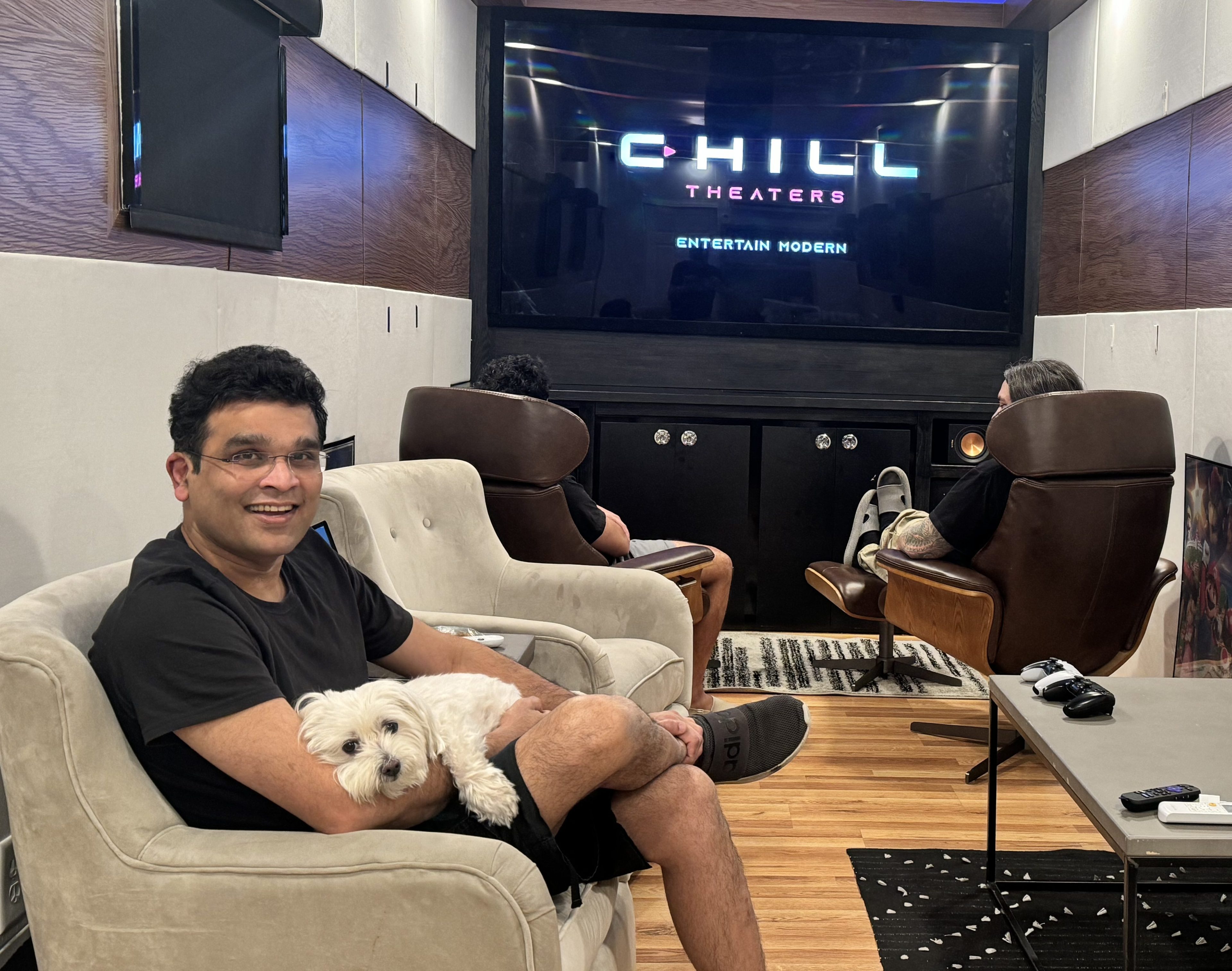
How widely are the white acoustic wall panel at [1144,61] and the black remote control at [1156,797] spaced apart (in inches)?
108

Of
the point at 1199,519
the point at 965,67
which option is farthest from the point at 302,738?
the point at 965,67

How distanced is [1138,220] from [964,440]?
3.78ft

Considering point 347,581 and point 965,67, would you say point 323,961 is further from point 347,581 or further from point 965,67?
point 965,67

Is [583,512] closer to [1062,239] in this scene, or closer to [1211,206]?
[1211,206]

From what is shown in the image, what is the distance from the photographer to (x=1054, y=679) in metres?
2.55

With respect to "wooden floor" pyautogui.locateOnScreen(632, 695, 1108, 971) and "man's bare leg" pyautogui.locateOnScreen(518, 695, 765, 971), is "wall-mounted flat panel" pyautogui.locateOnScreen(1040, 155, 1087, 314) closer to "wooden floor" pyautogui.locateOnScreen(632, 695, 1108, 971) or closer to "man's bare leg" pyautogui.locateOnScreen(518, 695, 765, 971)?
"wooden floor" pyautogui.locateOnScreen(632, 695, 1108, 971)

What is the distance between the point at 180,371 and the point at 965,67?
4320 millimetres

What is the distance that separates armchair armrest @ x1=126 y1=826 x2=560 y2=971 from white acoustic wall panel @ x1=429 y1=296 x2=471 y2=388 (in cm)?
322

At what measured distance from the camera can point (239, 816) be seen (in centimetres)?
159

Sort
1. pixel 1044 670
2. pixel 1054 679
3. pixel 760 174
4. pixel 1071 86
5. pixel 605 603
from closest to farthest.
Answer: pixel 1054 679, pixel 1044 670, pixel 605 603, pixel 1071 86, pixel 760 174

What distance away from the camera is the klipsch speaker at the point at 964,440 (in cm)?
513

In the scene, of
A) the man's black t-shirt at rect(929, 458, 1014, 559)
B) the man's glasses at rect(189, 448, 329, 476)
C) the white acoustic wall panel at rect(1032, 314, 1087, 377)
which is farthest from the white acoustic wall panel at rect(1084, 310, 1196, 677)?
the man's glasses at rect(189, 448, 329, 476)

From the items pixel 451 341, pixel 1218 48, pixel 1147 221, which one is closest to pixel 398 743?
pixel 1218 48

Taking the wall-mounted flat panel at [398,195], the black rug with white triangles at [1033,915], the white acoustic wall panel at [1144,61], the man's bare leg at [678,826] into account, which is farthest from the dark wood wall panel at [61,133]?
the white acoustic wall panel at [1144,61]
